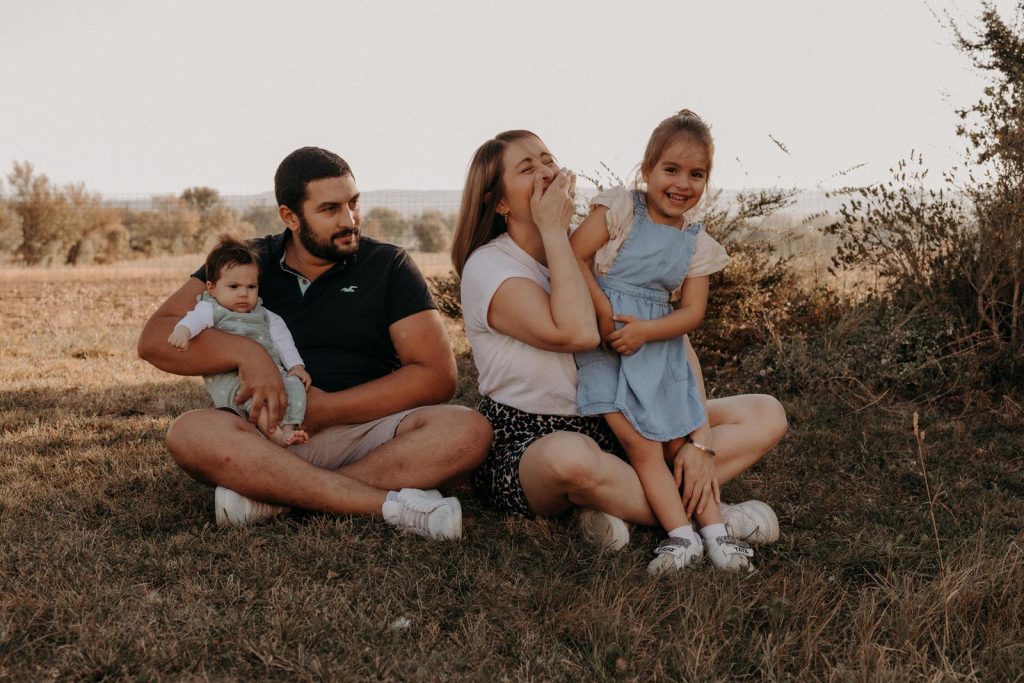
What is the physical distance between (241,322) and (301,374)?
324 millimetres

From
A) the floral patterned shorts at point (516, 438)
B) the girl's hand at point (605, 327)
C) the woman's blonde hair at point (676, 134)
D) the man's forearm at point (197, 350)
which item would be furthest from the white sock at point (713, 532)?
the man's forearm at point (197, 350)

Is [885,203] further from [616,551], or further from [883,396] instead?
[616,551]

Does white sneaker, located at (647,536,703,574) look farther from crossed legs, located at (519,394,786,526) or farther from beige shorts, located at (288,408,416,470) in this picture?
beige shorts, located at (288,408,416,470)

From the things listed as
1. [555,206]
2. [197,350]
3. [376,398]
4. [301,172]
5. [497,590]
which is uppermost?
[301,172]

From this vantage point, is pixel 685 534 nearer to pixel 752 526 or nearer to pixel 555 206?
pixel 752 526

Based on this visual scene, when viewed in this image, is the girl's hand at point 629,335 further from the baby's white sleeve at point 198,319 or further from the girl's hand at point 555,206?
the baby's white sleeve at point 198,319

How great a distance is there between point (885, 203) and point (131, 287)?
11.3 metres

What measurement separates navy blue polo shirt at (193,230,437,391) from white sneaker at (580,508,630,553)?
1108 mm

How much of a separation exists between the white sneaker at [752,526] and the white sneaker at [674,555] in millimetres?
225

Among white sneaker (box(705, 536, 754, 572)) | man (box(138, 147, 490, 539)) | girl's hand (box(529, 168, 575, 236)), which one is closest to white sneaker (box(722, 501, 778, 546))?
white sneaker (box(705, 536, 754, 572))

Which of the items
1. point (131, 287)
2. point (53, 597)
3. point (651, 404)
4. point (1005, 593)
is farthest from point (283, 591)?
point (131, 287)

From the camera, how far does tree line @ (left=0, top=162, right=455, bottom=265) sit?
2609 centimetres

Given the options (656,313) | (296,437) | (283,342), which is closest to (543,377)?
(656,313)

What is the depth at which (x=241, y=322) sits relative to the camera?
3.37 meters
